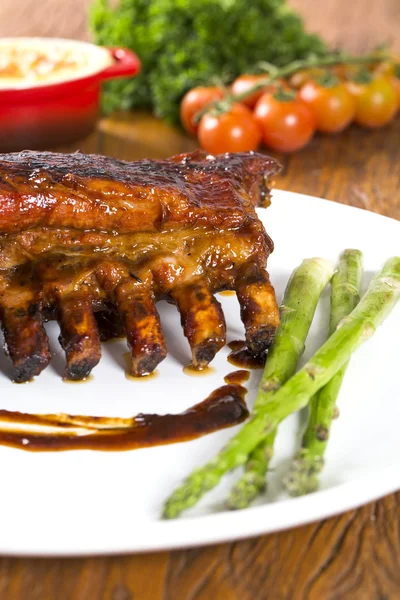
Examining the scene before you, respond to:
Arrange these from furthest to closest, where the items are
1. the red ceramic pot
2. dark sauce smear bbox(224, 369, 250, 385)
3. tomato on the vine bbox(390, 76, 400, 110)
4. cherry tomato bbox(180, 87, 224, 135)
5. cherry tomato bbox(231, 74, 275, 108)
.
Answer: tomato on the vine bbox(390, 76, 400, 110) < cherry tomato bbox(231, 74, 275, 108) < cherry tomato bbox(180, 87, 224, 135) < the red ceramic pot < dark sauce smear bbox(224, 369, 250, 385)

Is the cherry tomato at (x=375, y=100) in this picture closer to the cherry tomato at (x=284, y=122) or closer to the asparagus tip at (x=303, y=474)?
the cherry tomato at (x=284, y=122)

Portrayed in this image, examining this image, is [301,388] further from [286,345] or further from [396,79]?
[396,79]

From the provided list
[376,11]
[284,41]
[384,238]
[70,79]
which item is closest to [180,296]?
[384,238]

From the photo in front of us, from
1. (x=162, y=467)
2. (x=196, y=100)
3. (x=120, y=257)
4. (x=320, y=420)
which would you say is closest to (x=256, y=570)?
(x=162, y=467)

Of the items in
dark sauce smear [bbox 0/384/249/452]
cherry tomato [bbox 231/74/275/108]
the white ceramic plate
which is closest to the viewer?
the white ceramic plate

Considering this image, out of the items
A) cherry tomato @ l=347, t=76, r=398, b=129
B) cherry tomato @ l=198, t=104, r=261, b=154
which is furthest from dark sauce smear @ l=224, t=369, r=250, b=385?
cherry tomato @ l=347, t=76, r=398, b=129

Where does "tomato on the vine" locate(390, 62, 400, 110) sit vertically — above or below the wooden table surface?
below

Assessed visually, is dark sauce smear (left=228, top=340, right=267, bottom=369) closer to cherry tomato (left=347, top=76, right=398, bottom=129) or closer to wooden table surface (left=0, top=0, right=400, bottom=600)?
wooden table surface (left=0, top=0, right=400, bottom=600)

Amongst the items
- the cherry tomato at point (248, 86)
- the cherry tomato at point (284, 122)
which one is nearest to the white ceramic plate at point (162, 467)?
the cherry tomato at point (284, 122)

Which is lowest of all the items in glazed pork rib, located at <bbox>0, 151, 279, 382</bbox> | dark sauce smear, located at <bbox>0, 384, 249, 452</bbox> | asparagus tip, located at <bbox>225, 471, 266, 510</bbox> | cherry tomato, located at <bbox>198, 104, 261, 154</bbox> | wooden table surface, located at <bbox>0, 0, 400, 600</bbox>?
cherry tomato, located at <bbox>198, 104, 261, 154</bbox>
